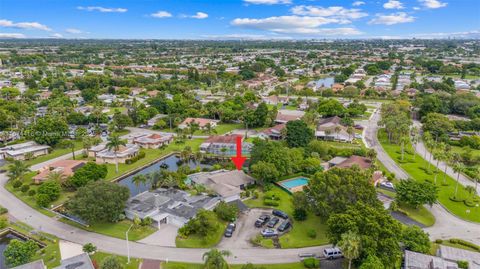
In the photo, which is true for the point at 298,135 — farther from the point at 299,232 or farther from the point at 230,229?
the point at 230,229

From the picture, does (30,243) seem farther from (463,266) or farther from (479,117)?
(479,117)

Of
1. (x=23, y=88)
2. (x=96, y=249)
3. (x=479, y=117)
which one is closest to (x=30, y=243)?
(x=96, y=249)

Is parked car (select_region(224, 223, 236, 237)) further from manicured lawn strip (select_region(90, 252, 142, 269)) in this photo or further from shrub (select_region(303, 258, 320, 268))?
manicured lawn strip (select_region(90, 252, 142, 269))

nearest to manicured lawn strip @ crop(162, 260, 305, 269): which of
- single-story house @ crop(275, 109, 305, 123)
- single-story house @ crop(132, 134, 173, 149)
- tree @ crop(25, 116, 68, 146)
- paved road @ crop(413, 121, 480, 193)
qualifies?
paved road @ crop(413, 121, 480, 193)

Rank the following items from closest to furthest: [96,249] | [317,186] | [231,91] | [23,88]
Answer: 1. [96,249]
2. [317,186]
3. [231,91]
4. [23,88]

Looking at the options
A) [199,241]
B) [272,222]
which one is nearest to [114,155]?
[199,241]
